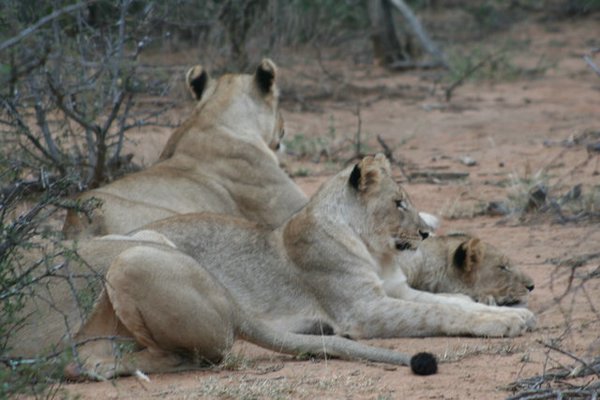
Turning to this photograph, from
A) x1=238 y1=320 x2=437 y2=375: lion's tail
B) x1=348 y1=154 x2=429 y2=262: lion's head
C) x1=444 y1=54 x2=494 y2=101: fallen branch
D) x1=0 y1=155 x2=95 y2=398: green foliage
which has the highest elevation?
x1=0 y1=155 x2=95 y2=398: green foliage

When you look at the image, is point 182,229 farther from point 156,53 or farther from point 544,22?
point 544,22

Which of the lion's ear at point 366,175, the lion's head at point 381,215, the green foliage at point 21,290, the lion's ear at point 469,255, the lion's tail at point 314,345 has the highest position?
the green foliage at point 21,290

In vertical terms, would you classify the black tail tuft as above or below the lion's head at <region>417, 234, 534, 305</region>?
above

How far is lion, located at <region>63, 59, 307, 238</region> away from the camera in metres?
7.90

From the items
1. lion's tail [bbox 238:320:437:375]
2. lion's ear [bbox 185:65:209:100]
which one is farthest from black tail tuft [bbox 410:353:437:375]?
lion's ear [bbox 185:65:209:100]

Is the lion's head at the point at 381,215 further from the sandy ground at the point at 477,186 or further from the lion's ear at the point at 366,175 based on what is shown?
the sandy ground at the point at 477,186

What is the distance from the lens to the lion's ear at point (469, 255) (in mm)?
7246

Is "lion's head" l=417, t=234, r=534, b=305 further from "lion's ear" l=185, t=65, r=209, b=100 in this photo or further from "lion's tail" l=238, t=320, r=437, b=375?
"lion's ear" l=185, t=65, r=209, b=100

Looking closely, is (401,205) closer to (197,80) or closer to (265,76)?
(265,76)

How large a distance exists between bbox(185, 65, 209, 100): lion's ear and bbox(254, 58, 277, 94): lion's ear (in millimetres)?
378

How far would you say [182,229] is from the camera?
6.52m

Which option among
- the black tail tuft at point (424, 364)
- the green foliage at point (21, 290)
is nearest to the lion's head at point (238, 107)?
the green foliage at point (21, 290)

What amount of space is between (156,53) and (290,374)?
30.1 feet

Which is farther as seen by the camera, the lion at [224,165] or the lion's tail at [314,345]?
the lion at [224,165]
